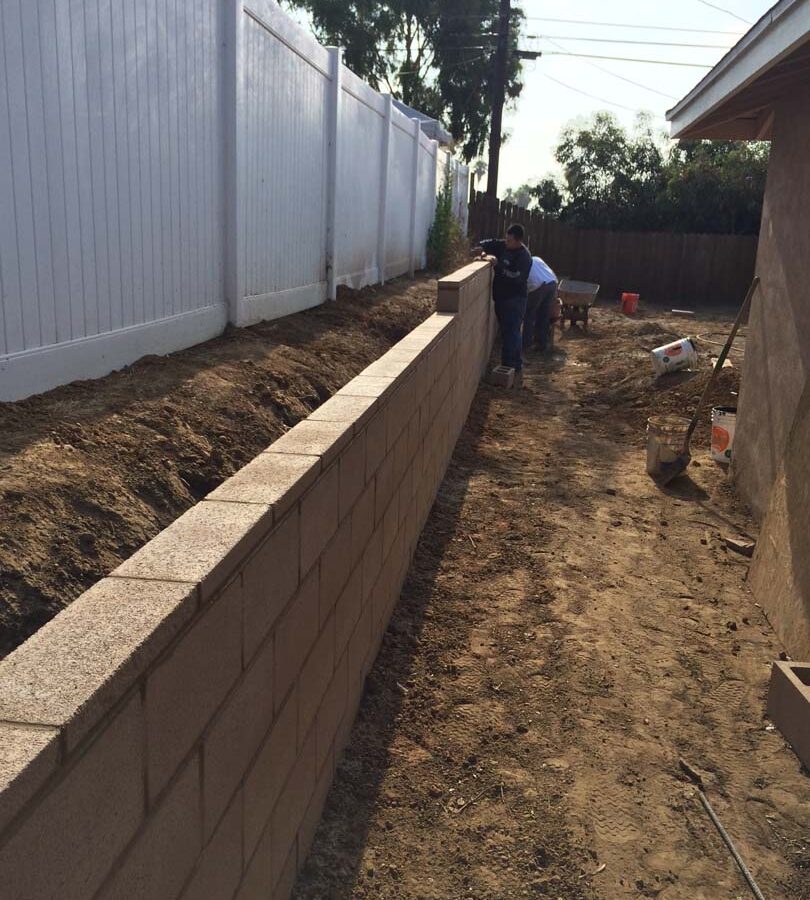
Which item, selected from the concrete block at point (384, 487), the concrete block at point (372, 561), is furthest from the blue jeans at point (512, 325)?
the concrete block at point (372, 561)

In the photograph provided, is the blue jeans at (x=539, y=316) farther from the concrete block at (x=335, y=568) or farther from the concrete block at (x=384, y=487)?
the concrete block at (x=335, y=568)

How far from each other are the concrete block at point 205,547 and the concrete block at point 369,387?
1432mm

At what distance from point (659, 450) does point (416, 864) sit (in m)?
5.04

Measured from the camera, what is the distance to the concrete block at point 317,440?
253cm

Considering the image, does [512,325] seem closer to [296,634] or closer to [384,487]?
[384,487]

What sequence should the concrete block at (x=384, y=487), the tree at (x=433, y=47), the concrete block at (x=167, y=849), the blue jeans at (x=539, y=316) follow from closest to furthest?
the concrete block at (x=167, y=849)
the concrete block at (x=384, y=487)
the blue jeans at (x=539, y=316)
the tree at (x=433, y=47)

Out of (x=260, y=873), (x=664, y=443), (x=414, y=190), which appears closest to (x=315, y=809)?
(x=260, y=873)

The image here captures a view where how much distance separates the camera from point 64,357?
138 inches

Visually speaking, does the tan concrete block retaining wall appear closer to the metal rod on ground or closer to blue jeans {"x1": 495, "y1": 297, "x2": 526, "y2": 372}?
the metal rod on ground

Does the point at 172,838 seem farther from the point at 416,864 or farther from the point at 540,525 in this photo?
the point at 540,525

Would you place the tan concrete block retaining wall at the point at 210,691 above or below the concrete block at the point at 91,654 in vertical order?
below

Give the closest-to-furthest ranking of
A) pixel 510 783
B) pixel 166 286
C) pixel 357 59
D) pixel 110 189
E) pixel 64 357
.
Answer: pixel 510 783 < pixel 64 357 < pixel 110 189 < pixel 166 286 < pixel 357 59

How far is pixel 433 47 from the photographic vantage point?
37.5 m

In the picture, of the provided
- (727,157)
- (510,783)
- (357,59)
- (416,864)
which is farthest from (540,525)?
(357,59)
